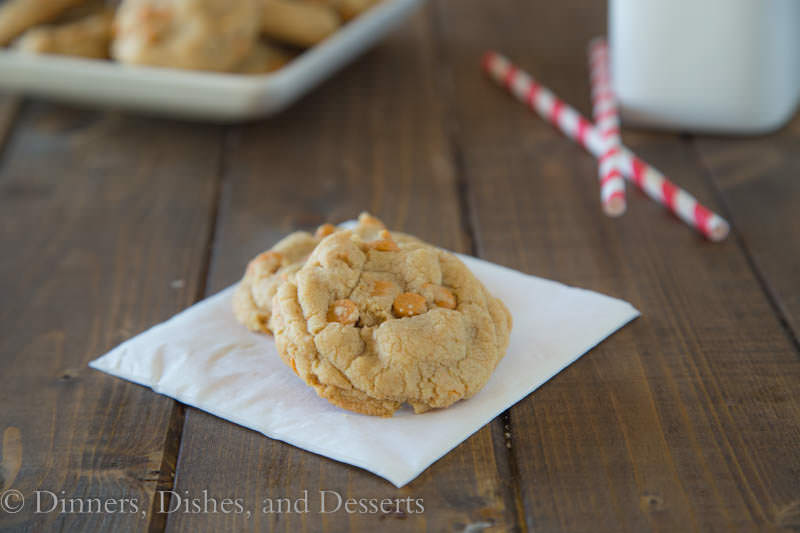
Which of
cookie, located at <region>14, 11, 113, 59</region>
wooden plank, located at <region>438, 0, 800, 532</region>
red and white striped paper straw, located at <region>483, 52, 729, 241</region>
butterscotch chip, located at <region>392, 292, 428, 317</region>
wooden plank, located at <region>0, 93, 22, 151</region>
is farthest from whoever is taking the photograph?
wooden plank, located at <region>0, 93, 22, 151</region>

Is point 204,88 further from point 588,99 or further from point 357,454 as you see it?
point 357,454

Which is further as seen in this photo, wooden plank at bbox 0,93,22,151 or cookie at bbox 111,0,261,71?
wooden plank at bbox 0,93,22,151

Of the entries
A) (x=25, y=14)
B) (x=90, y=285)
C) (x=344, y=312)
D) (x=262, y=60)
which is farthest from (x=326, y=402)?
(x=25, y=14)

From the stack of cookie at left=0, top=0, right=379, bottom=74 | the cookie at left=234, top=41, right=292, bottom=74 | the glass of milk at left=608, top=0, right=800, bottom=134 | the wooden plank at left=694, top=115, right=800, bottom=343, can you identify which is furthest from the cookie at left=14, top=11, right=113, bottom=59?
the wooden plank at left=694, top=115, right=800, bottom=343

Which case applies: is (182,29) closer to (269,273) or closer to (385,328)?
→ (269,273)

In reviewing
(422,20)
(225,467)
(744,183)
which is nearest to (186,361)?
(225,467)

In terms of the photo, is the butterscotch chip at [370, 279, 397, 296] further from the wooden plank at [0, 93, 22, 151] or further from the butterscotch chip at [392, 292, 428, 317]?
the wooden plank at [0, 93, 22, 151]
